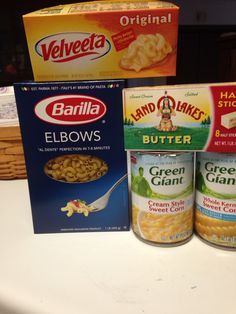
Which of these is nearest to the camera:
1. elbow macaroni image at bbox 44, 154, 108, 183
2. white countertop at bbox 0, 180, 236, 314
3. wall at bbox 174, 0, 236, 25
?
white countertop at bbox 0, 180, 236, 314

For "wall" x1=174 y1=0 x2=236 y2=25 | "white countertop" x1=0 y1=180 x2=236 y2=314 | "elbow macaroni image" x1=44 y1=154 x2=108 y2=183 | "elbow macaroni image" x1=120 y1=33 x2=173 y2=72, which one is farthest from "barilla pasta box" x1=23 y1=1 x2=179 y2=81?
"wall" x1=174 y1=0 x2=236 y2=25

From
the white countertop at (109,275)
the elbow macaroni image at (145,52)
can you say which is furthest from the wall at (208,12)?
the white countertop at (109,275)

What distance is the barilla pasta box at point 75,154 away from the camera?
0.50m

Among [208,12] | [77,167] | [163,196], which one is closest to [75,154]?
[77,167]

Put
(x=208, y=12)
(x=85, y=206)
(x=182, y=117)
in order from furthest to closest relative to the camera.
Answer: (x=208, y=12) < (x=85, y=206) < (x=182, y=117)

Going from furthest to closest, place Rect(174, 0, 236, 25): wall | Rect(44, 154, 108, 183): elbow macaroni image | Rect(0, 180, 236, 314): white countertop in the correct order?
1. Rect(174, 0, 236, 25): wall
2. Rect(44, 154, 108, 183): elbow macaroni image
3. Rect(0, 180, 236, 314): white countertop

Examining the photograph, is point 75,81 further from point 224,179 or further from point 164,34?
point 224,179

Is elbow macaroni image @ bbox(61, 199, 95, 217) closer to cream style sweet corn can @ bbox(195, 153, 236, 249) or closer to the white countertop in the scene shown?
the white countertop

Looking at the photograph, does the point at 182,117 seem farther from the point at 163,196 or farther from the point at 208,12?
the point at 208,12

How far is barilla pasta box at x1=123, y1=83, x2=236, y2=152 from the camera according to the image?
1.43 ft

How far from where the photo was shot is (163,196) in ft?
1.60

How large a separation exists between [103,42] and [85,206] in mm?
277

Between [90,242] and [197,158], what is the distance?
23 centimetres

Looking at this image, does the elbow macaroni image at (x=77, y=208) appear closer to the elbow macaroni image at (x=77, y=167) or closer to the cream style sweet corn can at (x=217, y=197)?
the elbow macaroni image at (x=77, y=167)
